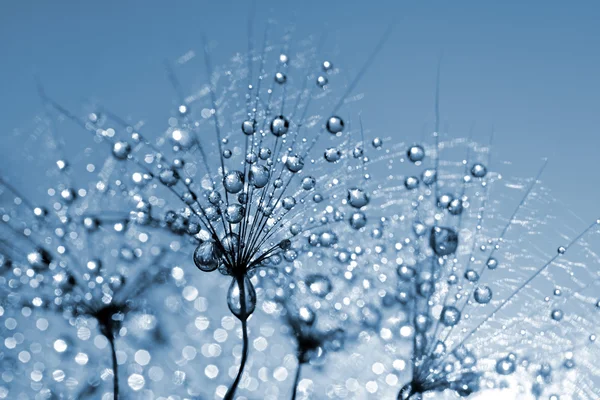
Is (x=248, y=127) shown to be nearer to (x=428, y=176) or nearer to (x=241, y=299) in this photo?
(x=241, y=299)

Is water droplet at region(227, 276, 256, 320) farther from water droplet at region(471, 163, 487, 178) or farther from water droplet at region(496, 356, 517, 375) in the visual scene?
water droplet at region(496, 356, 517, 375)

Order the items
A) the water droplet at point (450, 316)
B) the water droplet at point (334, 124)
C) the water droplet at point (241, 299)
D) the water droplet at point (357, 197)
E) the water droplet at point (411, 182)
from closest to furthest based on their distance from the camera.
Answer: the water droplet at point (241, 299)
the water droplet at point (334, 124)
the water droplet at point (357, 197)
the water droplet at point (450, 316)
the water droplet at point (411, 182)

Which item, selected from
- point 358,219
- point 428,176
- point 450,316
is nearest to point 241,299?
point 358,219

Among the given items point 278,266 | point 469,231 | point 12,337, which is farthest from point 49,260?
point 469,231

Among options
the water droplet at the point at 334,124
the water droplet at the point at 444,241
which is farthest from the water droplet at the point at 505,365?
the water droplet at the point at 334,124

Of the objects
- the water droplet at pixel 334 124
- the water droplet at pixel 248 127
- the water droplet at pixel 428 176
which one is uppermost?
the water droplet at pixel 334 124

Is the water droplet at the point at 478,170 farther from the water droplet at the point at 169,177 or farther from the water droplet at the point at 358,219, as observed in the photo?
the water droplet at the point at 169,177

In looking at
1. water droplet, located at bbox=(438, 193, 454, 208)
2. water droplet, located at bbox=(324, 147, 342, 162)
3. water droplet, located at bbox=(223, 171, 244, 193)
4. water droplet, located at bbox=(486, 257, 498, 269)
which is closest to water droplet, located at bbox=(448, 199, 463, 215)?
water droplet, located at bbox=(438, 193, 454, 208)

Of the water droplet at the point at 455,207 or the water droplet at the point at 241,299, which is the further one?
the water droplet at the point at 455,207
